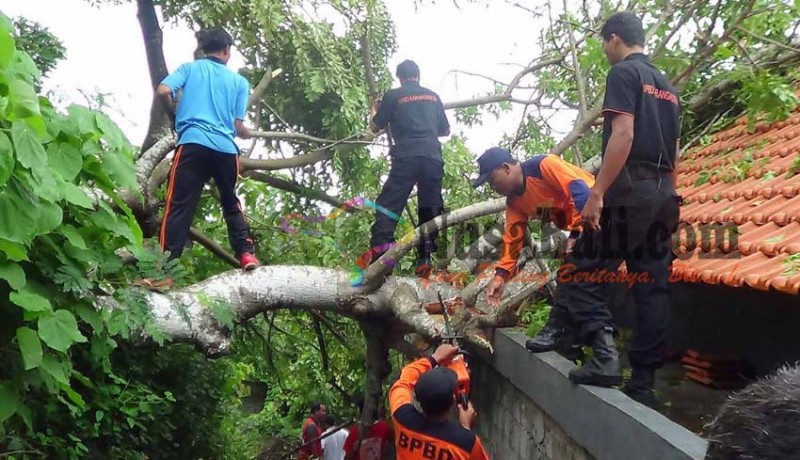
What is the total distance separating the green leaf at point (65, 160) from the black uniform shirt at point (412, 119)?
3300 millimetres

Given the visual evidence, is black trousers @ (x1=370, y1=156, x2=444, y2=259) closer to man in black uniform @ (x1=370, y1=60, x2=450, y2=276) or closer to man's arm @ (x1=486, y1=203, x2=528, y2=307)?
man in black uniform @ (x1=370, y1=60, x2=450, y2=276)

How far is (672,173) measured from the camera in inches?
141

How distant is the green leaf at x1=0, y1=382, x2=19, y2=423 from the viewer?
2693mm

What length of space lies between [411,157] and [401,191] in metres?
0.27

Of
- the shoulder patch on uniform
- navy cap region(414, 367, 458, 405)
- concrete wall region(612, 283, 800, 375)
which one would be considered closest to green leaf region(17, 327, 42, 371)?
navy cap region(414, 367, 458, 405)

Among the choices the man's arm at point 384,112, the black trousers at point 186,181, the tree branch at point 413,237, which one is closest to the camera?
the black trousers at point 186,181

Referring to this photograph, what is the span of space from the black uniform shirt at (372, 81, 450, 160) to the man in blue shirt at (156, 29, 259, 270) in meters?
1.24

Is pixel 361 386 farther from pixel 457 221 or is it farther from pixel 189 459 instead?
pixel 457 221

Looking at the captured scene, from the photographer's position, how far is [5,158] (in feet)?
7.43

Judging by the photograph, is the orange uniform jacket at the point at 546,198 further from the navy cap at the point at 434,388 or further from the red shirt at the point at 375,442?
the red shirt at the point at 375,442

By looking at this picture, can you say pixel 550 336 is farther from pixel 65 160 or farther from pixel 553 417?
pixel 65 160

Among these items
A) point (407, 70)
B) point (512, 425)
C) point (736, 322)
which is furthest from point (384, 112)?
point (736, 322)

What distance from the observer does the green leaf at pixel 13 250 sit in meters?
2.39

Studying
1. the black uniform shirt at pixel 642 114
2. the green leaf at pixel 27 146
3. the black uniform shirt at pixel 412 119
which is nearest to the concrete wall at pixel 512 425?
the black uniform shirt at pixel 642 114
